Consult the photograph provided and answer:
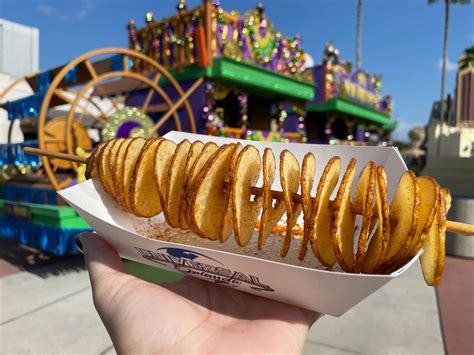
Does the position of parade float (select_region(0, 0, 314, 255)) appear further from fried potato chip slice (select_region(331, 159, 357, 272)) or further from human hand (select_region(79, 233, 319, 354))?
fried potato chip slice (select_region(331, 159, 357, 272))

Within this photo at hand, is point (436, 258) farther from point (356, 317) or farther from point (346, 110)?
point (346, 110)

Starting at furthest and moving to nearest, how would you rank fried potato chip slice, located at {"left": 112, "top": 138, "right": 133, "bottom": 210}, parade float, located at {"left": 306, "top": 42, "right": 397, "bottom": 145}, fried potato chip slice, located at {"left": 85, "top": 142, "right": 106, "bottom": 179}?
1. parade float, located at {"left": 306, "top": 42, "right": 397, "bottom": 145}
2. fried potato chip slice, located at {"left": 85, "top": 142, "right": 106, "bottom": 179}
3. fried potato chip slice, located at {"left": 112, "top": 138, "right": 133, "bottom": 210}

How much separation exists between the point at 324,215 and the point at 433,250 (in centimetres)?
38

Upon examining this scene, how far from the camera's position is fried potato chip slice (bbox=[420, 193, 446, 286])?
118 cm

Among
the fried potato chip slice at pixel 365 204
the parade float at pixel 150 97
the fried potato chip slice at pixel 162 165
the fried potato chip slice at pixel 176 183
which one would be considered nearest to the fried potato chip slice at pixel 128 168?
the fried potato chip slice at pixel 162 165

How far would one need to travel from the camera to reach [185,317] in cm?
151

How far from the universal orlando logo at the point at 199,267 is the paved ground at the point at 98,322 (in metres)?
2.37

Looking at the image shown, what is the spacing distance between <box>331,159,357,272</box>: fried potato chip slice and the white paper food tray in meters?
0.10

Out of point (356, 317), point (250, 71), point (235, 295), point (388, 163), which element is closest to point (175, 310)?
point (235, 295)

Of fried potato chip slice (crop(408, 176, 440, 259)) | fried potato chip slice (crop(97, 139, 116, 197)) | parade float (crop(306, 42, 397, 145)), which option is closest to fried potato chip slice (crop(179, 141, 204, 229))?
fried potato chip slice (crop(97, 139, 116, 197))

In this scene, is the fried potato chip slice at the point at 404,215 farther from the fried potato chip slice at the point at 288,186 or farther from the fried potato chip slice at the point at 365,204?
the fried potato chip slice at the point at 288,186

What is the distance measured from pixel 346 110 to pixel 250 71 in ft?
30.1

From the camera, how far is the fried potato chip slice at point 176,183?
166cm

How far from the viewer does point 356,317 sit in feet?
Result: 13.9
